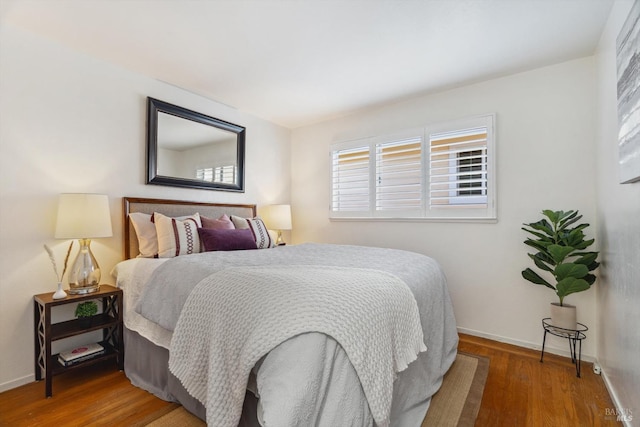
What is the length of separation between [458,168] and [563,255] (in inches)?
46.4

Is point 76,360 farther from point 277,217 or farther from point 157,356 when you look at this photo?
point 277,217

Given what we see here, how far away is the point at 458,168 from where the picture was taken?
2.98 meters

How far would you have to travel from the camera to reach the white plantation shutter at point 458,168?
2873 mm

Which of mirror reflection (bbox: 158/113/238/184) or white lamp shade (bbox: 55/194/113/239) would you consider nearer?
white lamp shade (bbox: 55/194/113/239)

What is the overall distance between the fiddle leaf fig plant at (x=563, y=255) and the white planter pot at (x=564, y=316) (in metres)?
0.06

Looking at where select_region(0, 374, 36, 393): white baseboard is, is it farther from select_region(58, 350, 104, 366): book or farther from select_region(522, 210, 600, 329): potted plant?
select_region(522, 210, 600, 329): potted plant

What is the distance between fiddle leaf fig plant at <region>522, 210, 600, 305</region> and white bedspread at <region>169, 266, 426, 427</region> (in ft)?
4.72

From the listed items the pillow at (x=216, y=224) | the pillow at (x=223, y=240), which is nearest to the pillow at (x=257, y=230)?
the pillow at (x=216, y=224)

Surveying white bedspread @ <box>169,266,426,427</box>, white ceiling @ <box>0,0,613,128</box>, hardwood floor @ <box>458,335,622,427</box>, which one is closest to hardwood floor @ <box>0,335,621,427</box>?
hardwood floor @ <box>458,335,622,427</box>

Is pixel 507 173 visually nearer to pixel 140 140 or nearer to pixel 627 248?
pixel 627 248

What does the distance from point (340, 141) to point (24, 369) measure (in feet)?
11.7

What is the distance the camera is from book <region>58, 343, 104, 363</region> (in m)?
2.02

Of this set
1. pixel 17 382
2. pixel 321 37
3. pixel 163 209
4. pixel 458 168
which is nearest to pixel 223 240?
pixel 163 209

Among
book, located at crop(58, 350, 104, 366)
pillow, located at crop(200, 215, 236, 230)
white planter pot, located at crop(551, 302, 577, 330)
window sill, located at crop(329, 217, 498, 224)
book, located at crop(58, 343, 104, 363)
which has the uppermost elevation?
window sill, located at crop(329, 217, 498, 224)
